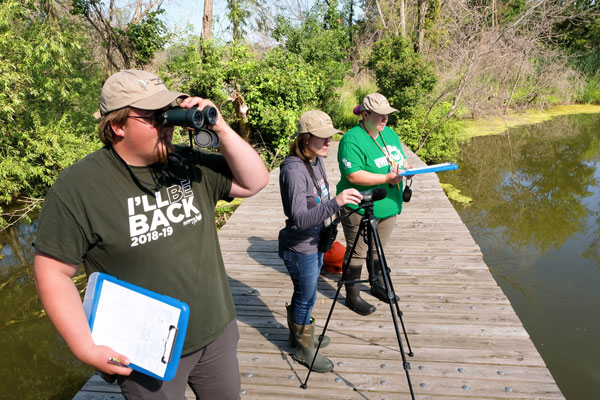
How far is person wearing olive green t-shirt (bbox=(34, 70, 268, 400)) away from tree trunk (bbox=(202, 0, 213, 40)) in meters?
12.1

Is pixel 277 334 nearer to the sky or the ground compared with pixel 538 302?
nearer to the sky

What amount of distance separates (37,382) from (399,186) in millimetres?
4865

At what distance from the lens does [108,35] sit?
Answer: 1209 centimetres

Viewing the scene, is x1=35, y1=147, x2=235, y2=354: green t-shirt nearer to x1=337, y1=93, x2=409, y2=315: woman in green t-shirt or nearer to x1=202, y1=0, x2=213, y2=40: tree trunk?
x1=337, y1=93, x2=409, y2=315: woman in green t-shirt

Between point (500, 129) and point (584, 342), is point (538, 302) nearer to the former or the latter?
point (584, 342)

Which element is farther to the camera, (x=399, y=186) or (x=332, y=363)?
(x=399, y=186)

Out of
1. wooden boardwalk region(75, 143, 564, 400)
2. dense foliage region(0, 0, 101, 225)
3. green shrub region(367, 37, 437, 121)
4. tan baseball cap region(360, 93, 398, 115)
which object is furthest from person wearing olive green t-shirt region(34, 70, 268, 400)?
green shrub region(367, 37, 437, 121)

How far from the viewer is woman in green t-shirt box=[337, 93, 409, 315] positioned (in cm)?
282

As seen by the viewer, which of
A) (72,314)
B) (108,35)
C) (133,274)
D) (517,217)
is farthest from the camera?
(108,35)

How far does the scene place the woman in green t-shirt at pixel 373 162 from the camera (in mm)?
2822

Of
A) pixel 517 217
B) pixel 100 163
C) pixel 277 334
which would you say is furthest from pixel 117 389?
pixel 517 217

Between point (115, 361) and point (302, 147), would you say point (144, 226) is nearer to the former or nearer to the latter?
point (115, 361)

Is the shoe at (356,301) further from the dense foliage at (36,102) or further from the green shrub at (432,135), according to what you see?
the green shrub at (432,135)

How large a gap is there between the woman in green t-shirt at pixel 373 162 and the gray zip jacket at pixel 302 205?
1.71 ft
